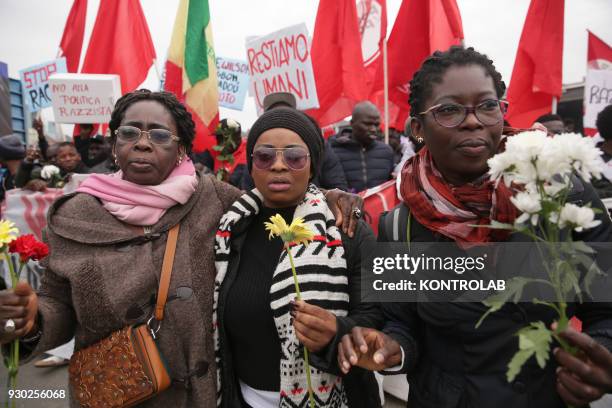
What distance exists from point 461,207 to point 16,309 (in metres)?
1.53

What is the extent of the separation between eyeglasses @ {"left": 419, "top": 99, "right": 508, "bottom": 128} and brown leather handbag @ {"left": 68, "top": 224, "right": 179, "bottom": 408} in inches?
49.2

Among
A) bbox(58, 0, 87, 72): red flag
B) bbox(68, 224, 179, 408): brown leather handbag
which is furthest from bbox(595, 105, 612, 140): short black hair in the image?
bbox(58, 0, 87, 72): red flag

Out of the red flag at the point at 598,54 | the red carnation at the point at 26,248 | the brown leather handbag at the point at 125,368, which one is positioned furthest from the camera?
the red flag at the point at 598,54

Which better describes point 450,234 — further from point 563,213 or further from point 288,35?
point 288,35

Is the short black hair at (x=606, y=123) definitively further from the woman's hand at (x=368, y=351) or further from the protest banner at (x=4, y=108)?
the protest banner at (x=4, y=108)

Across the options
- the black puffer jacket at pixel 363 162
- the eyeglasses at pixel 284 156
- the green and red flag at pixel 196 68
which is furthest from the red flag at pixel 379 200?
the green and red flag at pixel 196 68

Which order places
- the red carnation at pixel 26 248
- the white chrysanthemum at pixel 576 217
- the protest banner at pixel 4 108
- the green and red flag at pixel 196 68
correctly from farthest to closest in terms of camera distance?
the protest banner at pixel 4 108, the green and red flag at pixel 196 68, the red carnation at pixel 26 248, the white chrysanthemum at pixel 576 217

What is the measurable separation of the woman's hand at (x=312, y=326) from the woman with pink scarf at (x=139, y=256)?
57 centimetres

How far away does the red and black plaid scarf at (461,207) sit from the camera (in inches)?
53.6

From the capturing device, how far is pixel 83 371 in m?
1.80

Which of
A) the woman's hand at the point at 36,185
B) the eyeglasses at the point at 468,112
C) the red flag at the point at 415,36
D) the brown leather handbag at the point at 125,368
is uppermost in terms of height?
the red flag at the point at 415,36

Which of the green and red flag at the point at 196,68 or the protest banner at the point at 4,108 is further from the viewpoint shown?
the protest banner at the point at 4,108

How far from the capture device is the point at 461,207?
147 cm

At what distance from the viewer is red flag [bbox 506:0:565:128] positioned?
219 inches
